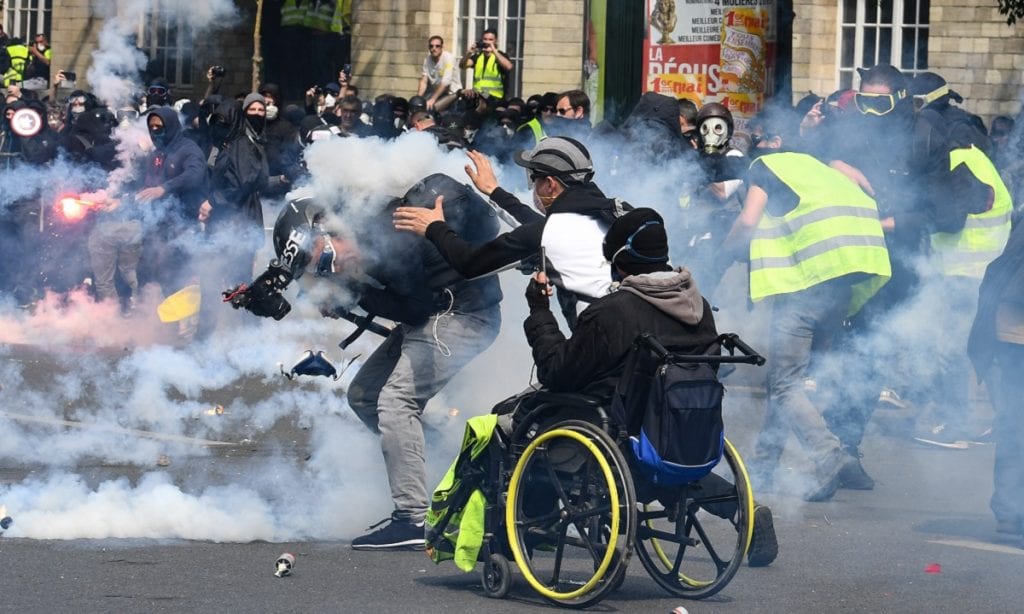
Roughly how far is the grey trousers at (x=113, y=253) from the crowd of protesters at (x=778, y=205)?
0.01 metres

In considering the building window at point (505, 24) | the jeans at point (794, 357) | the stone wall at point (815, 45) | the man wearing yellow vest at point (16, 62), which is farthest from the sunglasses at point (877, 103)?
the man wearing yellow vest at point (16, 62)

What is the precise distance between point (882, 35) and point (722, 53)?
185 centimetres

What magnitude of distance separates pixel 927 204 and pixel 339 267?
3.93 metres

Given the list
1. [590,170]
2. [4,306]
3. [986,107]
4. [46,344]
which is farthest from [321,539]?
[986,107]

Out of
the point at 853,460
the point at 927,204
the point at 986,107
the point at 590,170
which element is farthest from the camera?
the point at 986,107

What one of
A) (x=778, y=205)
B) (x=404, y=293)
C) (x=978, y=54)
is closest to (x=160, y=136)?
(x=778, y=205)

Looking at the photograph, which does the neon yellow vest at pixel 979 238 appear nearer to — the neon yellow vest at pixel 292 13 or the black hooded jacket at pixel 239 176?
the black hooded jacket at pixel 239 176

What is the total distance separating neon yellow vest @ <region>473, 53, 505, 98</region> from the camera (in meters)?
20.2

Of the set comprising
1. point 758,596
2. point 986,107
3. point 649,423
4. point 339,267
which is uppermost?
point 986,107

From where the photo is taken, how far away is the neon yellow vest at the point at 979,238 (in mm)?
9805

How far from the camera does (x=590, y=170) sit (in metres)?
6.89

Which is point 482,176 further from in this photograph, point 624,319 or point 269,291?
point 624,319

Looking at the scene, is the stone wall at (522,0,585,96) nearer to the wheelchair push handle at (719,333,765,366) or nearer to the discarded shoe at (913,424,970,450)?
the discarded shoe at (913,424,970,450)

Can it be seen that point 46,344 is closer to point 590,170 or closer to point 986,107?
point 590,170
